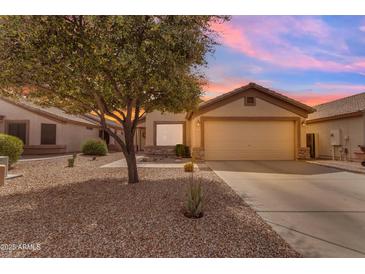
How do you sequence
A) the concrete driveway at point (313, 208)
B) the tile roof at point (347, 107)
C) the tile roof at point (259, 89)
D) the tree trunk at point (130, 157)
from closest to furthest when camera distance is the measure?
the concrete driveway at point (313, 208) < the tree trunk at point (130, 157) < the tile roof at point (347, 107) < the tile roof at point (259, 89)

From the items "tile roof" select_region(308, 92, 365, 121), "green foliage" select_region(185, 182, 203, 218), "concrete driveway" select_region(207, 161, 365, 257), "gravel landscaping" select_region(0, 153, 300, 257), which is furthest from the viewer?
"tile roof" select_region(308, 92, 365, 121)

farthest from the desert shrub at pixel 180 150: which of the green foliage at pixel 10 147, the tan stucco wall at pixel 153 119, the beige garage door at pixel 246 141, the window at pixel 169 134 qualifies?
the green foliage at pixel 10 147

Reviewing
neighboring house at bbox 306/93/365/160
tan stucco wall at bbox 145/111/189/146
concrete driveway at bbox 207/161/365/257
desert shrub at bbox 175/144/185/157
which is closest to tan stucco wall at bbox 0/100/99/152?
tan stucco wall at bbox 145/111/189/146

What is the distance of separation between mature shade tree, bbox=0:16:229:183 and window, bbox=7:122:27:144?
13.9 meters

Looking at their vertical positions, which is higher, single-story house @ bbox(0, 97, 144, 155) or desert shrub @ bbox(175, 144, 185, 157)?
single-story house @ bbox(0, 97, 144, 155)

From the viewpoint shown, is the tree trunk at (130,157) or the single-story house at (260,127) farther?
the single-story house at (260,127)

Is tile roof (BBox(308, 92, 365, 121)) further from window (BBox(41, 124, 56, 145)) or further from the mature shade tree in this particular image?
window (BBox(41, 124, 56, 145))

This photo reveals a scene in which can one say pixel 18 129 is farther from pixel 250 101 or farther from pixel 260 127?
pixel 260 127

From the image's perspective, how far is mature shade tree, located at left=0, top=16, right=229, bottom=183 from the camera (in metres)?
5.47

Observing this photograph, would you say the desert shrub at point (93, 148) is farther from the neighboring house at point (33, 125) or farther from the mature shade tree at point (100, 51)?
the mature shade tree at point (100, 51)

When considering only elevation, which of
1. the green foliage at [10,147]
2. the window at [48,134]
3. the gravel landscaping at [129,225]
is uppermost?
the window at [48,134]

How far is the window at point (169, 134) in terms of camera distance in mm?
19172

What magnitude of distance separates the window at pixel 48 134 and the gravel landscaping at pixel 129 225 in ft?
45.0

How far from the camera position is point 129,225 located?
4207 millimetres
